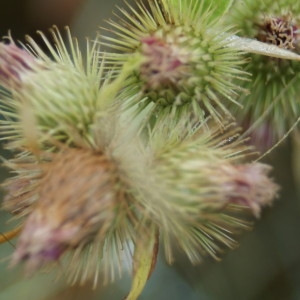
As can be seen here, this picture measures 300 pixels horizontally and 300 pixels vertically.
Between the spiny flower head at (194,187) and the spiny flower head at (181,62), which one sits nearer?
the spiny flower head at (194,187)

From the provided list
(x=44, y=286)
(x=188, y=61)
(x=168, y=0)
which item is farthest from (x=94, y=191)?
(x=44, y=286)

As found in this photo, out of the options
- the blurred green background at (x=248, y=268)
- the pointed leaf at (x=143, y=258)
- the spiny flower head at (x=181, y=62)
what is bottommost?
the blurred green background at (x=248, y=268)

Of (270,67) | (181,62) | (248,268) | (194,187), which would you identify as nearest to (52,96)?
(181,62)

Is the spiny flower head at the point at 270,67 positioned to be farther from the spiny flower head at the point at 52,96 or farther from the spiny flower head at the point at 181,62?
the spiny flower head at the point at 52,96

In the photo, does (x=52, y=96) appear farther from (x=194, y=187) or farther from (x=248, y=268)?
(x=248, y=268)

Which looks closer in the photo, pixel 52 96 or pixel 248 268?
pixel 52 96

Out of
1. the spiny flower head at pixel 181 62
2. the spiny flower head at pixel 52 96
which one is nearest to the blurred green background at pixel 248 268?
the spiny flower head at pixel 181 62

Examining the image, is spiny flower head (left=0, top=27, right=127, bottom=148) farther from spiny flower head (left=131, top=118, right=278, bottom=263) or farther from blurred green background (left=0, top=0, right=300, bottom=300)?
blurred green background (left=0, top=0, right=300, bottom=300)

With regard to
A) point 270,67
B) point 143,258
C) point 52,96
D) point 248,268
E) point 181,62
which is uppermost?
point 52,96
